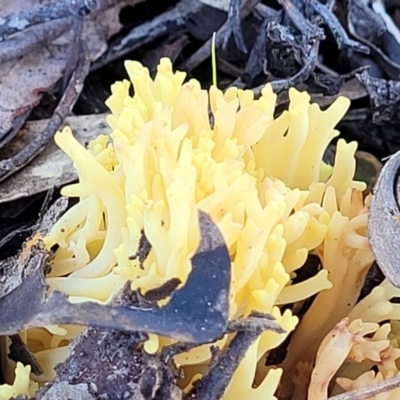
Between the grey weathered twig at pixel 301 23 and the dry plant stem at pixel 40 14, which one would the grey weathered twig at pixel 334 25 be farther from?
the dry plant stem at pixel 40 14

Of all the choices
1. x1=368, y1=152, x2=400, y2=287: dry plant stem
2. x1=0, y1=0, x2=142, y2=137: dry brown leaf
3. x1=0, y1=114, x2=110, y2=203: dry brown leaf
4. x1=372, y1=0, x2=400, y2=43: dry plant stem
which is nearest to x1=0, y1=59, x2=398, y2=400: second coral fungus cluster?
x1=368, y1=152, x2=400, y2=287: dry plant stem

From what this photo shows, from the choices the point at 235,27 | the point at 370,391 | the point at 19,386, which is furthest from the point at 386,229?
the point at 235,27

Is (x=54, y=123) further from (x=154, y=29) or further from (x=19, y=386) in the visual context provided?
(x=19, y=386)

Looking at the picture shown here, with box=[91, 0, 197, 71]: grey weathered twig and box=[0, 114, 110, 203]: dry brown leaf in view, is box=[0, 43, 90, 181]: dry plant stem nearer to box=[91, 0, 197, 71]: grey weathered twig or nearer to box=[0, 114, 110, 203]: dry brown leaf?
box=[0, 114, 110, 203]: dry brown leaf

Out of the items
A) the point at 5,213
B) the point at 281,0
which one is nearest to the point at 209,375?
the point at 5,213

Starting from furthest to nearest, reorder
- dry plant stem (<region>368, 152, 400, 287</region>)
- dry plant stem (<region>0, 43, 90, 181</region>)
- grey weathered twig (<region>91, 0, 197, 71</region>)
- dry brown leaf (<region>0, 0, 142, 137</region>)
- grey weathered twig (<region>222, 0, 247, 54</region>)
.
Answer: grey weathered twig (<region>91, 0, 197, 71</region>), grey weathered twig (<region>222, 0, 247, 54</region>), dry brown leaf (<region>0, 0, 142, 137</region>), dry plant stem (<region>0, 43, 90, 181</region>), dry plant stem (<region>368, 152, 400, 287</region>)

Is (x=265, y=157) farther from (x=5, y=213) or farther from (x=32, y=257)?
(x=5, y=213)
